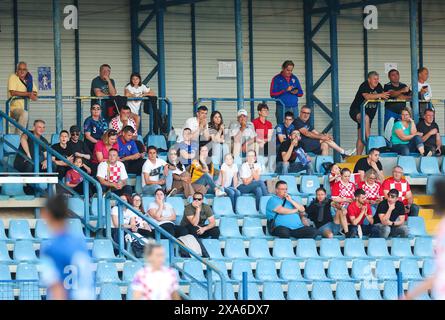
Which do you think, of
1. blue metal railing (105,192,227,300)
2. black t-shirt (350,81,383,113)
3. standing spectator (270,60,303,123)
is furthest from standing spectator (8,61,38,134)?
black t-shirt (350,81,383,113)

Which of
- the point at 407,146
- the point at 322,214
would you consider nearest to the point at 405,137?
the point at 407,146

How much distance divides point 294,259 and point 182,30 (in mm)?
7464

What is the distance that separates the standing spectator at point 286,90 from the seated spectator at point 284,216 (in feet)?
12.8

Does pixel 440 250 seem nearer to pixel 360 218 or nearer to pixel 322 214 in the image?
pixel 322 214

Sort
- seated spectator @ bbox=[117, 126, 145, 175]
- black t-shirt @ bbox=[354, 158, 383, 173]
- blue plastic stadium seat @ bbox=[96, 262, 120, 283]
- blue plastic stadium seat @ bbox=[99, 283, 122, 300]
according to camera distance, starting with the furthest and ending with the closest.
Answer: black t-shirt @ bbox=[354, 158, 383, 173] → seated spectator @ bbox=[117, 126, 145, 175] → blue plastic stadium seat @ bbox=[96, 262, 120, 283] → blue plastic stadium seat @ bbox=[99, 283, 122, 300]

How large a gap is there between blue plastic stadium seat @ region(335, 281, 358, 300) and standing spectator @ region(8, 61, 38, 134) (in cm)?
554

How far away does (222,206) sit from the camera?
793 inches

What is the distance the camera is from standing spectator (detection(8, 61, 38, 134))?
70.0 ft

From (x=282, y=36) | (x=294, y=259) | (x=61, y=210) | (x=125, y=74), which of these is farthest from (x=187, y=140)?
(x=61, y=210)

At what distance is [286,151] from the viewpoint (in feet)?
70.9

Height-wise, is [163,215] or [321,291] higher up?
[163,215]

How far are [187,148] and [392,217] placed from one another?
319 centimetres

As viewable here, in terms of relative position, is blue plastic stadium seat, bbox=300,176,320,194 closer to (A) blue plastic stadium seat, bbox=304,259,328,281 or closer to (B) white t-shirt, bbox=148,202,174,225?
(A) blue plastic stadium seat, bbox=304,259,328,281

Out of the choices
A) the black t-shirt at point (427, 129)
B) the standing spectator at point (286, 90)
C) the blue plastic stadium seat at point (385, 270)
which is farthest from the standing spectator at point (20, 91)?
the black t-shirt at point (427, 129)
